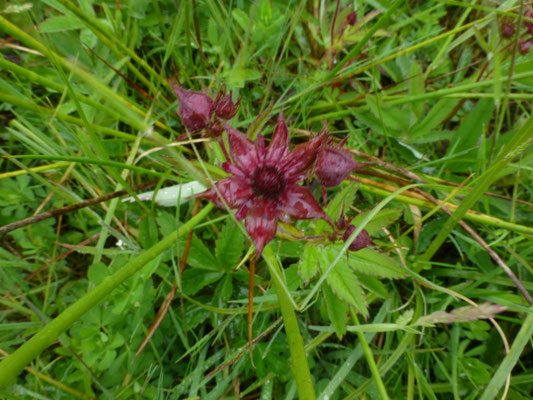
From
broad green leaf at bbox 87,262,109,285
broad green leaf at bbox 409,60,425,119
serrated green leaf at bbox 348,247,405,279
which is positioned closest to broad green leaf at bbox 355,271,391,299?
serrated green leaf at bbox 348,247,405,279

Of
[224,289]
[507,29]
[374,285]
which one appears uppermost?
[507,29]

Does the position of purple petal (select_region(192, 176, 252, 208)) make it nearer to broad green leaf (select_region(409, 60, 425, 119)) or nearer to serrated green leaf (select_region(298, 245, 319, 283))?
serrated green leaf (select_region(298, 245, 319, 283))

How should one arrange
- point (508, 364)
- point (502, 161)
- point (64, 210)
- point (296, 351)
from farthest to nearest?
point (64, 210)
point (508, 364)
point (502, 161)
point (296, 351)

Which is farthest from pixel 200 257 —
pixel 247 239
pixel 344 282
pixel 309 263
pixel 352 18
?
pixel 352 18

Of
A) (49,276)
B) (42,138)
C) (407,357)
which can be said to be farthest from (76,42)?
(407,357)

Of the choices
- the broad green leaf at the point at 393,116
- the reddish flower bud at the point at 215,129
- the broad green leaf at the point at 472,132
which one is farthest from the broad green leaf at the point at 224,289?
the broad green leaf at the point at 472,132

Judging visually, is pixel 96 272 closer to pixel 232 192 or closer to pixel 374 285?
pixel 232 192

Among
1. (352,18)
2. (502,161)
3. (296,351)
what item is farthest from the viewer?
(352,18)
